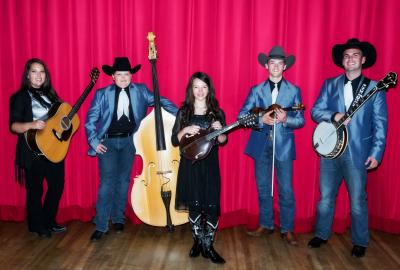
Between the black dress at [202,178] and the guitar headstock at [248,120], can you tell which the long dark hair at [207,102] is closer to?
the black dress at [202,178]

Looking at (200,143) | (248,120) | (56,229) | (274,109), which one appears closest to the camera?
(248,120)

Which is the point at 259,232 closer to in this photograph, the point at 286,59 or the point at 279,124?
the point at 279,124

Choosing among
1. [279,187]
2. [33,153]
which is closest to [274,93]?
[279,187]

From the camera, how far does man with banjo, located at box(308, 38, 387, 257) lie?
3.20 metres

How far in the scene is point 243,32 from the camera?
385 centimetres

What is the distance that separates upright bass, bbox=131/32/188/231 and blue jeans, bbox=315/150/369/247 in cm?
122

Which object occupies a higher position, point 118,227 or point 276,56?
point 276,56

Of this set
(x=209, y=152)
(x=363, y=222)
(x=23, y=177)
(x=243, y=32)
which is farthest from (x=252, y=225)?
(x=23, y=177)

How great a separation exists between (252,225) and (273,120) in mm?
1286

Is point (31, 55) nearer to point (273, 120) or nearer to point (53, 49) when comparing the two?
point (53, 49)

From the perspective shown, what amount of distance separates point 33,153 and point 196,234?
1608mm

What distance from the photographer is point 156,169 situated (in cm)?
347

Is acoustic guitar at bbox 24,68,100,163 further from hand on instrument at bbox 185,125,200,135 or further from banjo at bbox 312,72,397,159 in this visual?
banjo at bbox 312,72,397,159

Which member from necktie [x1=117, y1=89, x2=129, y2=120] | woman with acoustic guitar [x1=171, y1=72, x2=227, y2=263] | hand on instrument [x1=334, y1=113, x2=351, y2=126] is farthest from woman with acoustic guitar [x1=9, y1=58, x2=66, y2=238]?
hand on instrument [x1=334, y1=113, x2=351, y2=126]
